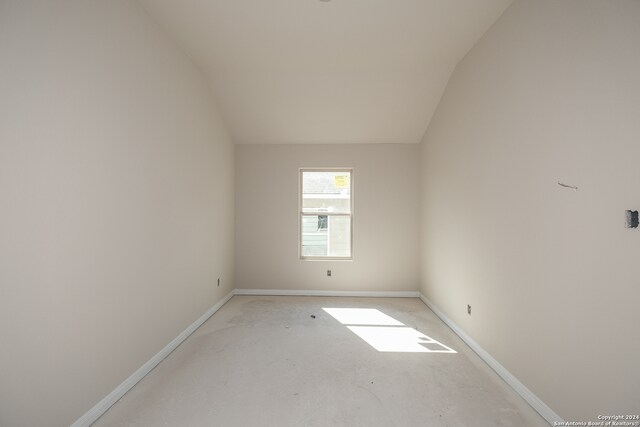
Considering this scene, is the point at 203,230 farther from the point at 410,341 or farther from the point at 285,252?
the point at 410,341

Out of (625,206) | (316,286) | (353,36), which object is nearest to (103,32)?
(353,36)

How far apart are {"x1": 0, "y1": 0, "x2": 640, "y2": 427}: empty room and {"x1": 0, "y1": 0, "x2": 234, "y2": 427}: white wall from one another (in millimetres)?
13

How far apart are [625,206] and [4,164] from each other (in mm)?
2844

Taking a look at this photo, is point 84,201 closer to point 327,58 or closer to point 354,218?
point 327,58

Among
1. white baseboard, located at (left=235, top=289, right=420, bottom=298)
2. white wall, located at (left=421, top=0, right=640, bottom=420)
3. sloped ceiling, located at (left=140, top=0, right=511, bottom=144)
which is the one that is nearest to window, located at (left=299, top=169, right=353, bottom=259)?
white baseboard, located at (left=235, top=289, right=420, bottom=298)

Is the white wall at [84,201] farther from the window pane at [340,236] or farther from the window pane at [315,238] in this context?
the window pane at [340,236]

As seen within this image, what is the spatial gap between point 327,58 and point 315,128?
1313 millimetres

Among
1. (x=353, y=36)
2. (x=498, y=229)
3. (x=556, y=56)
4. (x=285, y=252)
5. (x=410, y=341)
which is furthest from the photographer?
(x=285, y=252)

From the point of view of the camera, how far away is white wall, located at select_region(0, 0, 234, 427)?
4.55ft

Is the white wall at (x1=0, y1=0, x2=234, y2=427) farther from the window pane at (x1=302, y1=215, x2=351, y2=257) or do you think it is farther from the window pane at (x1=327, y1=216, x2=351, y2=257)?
the window pane at (x1=327, y1=216, x2=351, y2=257)

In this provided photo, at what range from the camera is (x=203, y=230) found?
139 inches

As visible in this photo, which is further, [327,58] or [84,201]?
[327,58]

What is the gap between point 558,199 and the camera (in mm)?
1803

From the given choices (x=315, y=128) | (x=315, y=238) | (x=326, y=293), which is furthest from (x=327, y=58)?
(x=326, y=293)
